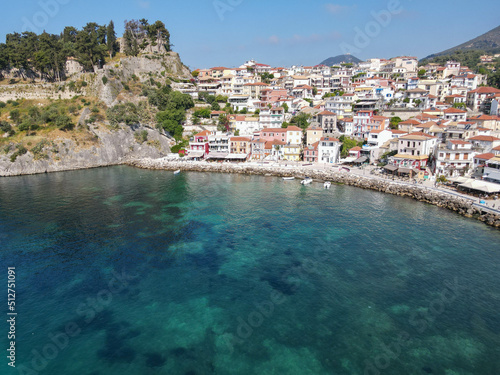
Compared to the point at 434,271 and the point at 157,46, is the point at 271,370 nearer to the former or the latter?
the point at 434,271

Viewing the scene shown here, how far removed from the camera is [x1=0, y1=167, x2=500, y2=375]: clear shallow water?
53.9 feet

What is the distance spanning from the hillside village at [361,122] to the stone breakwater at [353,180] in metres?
4.52

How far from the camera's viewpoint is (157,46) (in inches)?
3740

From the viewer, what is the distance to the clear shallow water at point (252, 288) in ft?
53.9

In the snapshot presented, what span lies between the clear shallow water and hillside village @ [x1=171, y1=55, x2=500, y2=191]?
14035 mm

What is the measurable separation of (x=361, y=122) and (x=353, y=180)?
20.9 m

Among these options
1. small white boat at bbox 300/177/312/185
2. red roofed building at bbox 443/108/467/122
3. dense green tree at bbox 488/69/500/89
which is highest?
dense green tree at bbox 488/69/500/89

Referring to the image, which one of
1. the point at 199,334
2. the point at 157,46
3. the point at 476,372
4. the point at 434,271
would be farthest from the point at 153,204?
the point at 157,46

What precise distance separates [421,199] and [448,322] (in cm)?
2433

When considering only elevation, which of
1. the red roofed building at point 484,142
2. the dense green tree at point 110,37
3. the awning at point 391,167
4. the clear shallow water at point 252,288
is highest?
the dense green tree at point 110,37

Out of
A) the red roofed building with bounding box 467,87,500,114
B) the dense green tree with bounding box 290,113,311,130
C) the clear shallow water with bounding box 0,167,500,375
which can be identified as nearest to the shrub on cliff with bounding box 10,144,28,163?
the clear shallow water with bounding box 0,167,500,375

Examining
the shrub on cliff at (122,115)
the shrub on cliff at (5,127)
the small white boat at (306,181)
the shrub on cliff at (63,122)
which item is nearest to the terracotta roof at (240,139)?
the small white boat at (306,181)

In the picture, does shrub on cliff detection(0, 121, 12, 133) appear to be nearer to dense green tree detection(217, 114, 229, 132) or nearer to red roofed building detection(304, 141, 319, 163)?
dense green tree detection(217, 114, 229, 132)

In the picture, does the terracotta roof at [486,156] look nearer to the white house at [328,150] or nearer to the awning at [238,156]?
the white house at [328,150]
